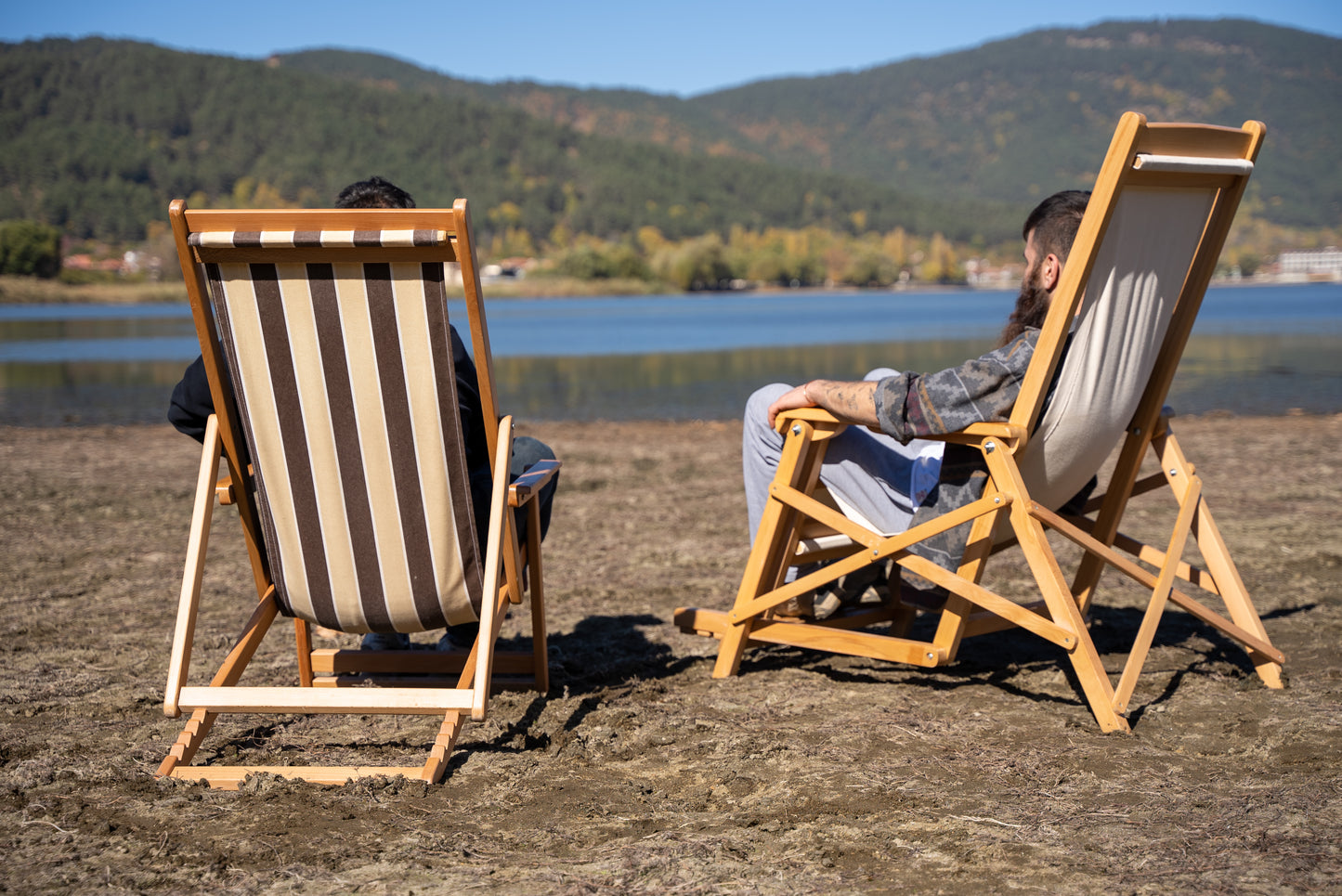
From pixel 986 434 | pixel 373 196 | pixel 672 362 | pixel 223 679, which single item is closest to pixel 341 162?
pixel 672 362

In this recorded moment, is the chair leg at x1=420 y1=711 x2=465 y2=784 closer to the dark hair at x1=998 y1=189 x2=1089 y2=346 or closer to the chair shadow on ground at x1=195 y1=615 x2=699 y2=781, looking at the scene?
the chair shadow on ground at x1=195 y1=615 x2=699 y2=781

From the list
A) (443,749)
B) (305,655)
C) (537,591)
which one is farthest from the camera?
(305,655)

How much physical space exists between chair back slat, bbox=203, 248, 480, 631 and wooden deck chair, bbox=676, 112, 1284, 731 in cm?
104

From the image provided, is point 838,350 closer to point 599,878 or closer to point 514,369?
point 514,369

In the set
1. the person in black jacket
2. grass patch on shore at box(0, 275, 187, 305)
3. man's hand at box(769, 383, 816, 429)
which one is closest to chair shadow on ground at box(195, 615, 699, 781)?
the person in black jacket

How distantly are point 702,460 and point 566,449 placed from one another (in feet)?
4.74

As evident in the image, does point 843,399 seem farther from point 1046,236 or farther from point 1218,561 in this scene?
point 1218,561

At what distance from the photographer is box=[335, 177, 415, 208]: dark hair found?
318 cm

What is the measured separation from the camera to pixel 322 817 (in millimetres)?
2266

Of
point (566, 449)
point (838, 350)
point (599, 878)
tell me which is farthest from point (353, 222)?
point (838, 350)

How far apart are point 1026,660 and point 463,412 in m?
2.06

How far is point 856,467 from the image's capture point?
329 centimetres

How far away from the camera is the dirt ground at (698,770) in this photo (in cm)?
199

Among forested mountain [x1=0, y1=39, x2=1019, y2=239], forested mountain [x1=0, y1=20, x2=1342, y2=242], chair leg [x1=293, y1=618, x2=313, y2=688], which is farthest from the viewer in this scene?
forested mountain [x1=0, y1=20, x2=1342, y2=242]
